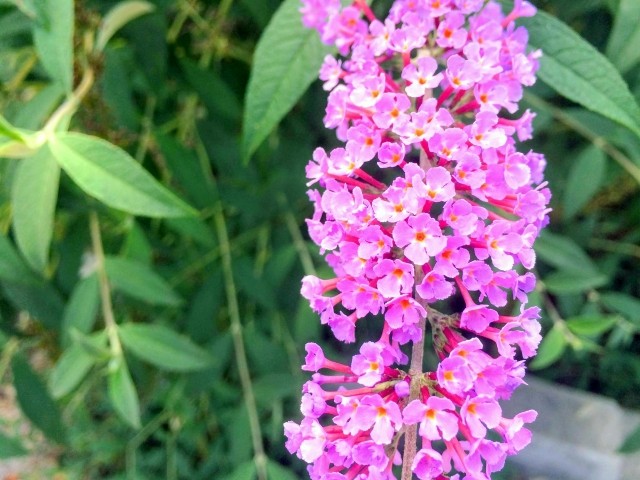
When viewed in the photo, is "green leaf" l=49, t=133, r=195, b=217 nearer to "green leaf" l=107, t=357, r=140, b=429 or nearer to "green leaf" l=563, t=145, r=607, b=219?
"green leaf" l=107, t=357, r=140, b=429

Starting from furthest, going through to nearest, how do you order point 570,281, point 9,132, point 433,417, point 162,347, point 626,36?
1. point 570,281
2. point 162,347
3. point 626,36
4. point 9,132
5. point 433,417

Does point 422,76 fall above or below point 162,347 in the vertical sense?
above

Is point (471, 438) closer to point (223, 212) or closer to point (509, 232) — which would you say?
point (509, 232)

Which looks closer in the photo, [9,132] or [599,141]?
[9,132]

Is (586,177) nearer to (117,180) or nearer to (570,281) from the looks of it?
(570,281)

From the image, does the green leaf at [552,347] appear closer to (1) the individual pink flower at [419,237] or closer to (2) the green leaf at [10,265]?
(1) the individual pink flower at [419,237]

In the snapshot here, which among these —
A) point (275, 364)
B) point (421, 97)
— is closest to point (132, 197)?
point (421, 97)

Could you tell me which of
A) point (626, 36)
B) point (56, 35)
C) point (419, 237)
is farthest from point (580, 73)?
point (56, 35)
